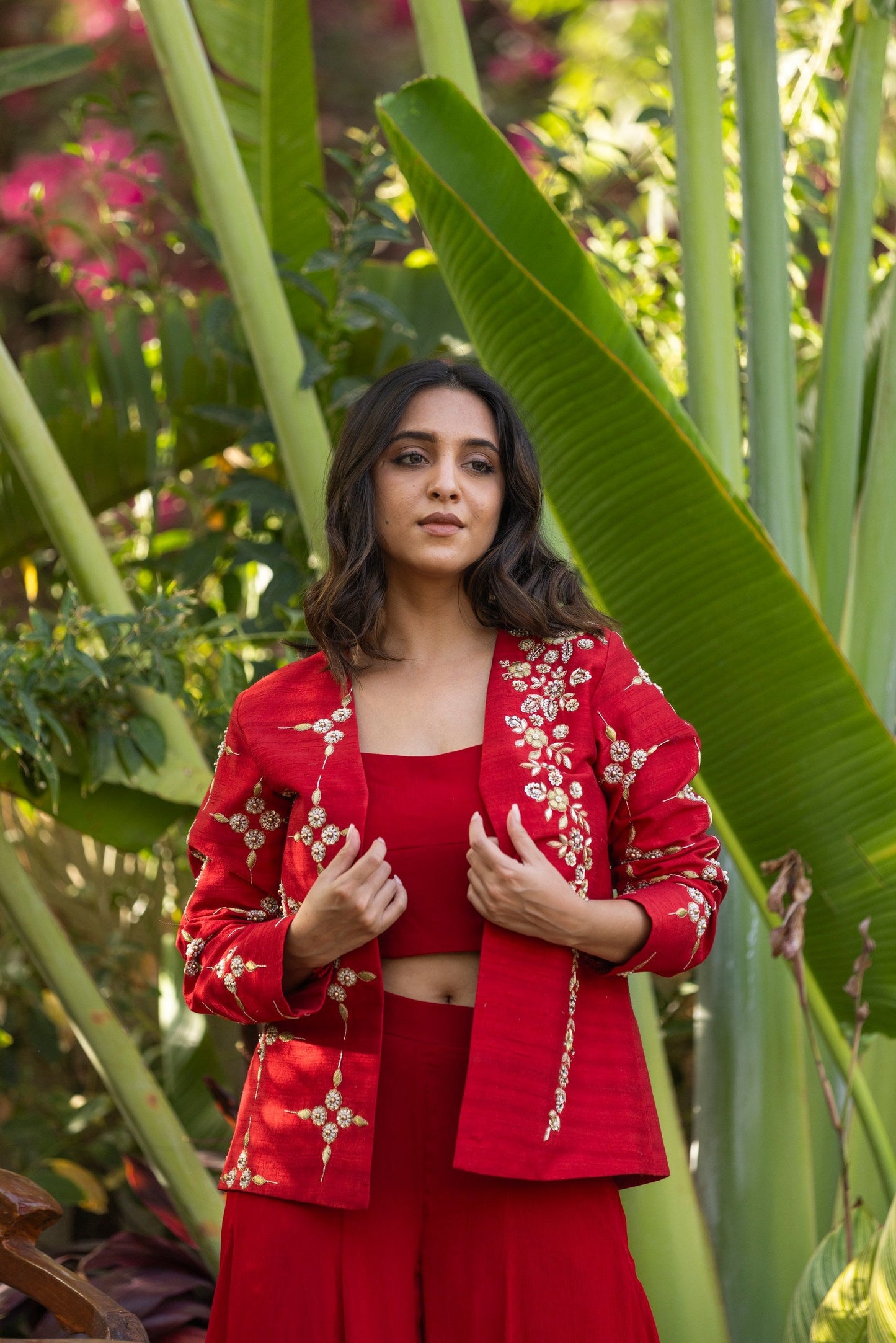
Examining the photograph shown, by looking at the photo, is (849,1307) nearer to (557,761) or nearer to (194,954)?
(557,761)

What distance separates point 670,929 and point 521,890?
151 millimetres

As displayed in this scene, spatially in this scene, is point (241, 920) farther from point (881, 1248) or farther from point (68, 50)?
point (68, 50)

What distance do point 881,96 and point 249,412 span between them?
122 centimetres

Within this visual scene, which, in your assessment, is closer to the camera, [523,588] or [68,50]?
[523,588]

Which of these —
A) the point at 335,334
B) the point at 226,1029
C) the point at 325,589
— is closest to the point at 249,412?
the point at 335,334

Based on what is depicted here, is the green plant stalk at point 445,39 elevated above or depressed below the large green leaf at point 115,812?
above

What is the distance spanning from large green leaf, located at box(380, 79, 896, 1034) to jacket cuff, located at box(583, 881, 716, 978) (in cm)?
43

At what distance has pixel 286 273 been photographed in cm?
233

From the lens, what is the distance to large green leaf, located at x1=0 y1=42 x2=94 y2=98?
2264mm

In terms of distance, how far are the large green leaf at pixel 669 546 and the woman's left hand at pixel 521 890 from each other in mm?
525

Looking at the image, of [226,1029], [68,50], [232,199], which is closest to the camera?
[232,199]

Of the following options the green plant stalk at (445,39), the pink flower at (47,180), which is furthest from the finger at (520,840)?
the pink flower at (47,180)

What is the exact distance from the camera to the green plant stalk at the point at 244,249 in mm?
2064

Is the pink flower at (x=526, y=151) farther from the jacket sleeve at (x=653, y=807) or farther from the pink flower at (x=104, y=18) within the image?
the jacket sleeve at (x=653, y=807)
